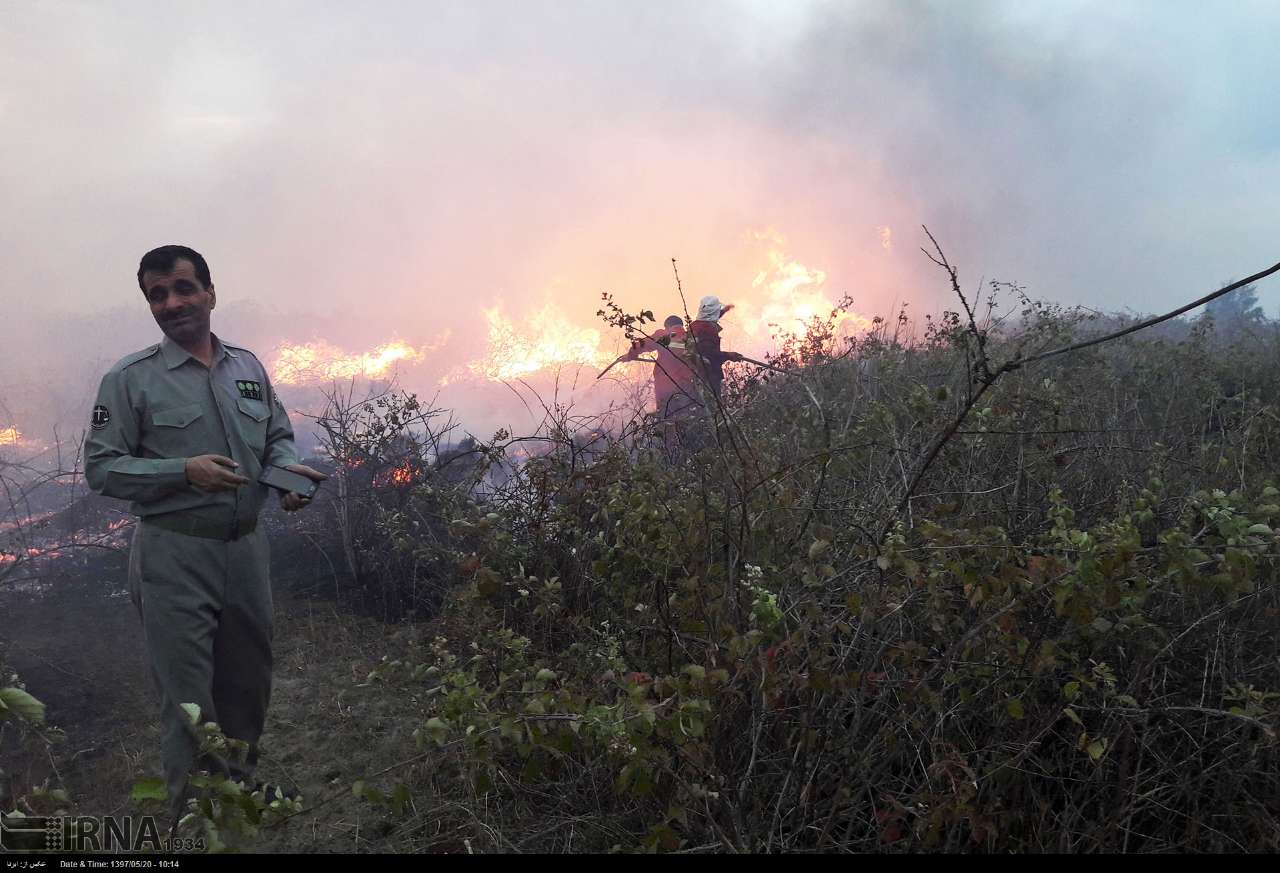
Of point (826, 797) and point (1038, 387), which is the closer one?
point (826, 797)

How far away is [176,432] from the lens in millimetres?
2520

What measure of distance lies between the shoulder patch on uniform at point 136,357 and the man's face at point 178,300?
74 mm

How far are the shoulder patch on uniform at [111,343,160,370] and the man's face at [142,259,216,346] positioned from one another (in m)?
0.07

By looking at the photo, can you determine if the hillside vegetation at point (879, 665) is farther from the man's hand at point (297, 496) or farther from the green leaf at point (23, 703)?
the man's hand at point (297, 496)

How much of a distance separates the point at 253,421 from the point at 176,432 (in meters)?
0.26

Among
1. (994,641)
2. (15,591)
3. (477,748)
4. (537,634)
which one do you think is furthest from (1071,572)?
(15,591)

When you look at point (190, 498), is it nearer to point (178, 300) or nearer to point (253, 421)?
point (253, 421)

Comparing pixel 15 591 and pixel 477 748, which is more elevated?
pixel 15 591

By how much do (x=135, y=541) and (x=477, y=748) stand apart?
5.40 ft

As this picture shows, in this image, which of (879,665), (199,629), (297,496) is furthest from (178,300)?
(879,665)

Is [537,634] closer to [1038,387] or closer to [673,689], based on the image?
[673,689]

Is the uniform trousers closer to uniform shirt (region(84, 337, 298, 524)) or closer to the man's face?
uniform shirt (region(84, 337, 298, 524))

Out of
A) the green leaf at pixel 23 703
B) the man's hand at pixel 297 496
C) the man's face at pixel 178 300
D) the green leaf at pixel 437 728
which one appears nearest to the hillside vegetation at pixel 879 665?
the green leaf at pixel 437 728

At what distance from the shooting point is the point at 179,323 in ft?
8.45
